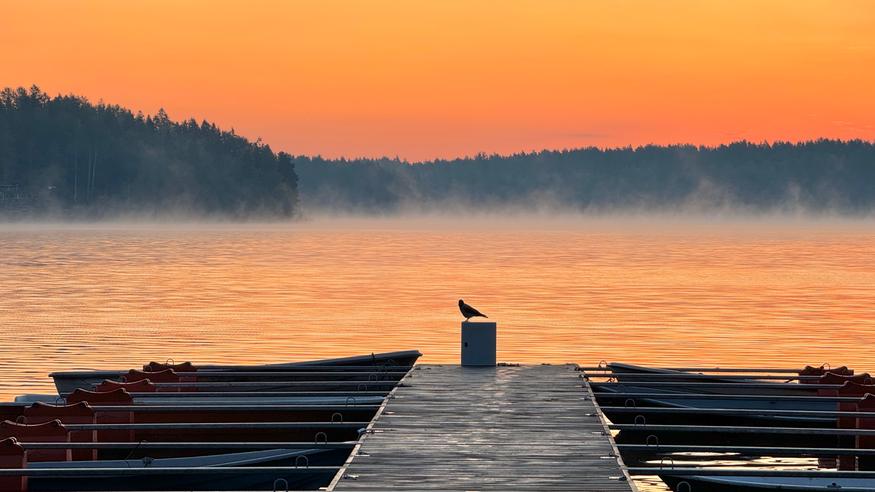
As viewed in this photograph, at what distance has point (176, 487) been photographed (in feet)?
47.7

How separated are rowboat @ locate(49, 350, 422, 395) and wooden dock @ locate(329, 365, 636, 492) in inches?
112

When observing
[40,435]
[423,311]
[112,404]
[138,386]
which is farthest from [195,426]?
[423,311]

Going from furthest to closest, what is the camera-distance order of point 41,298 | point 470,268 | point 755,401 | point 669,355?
Result: point 470,268 → point 41,298 → point 669,355 → point 755,401

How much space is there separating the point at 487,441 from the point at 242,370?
852 centimetres

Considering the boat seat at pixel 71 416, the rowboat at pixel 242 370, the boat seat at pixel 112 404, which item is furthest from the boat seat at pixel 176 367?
the boat seat at pixel 71 416

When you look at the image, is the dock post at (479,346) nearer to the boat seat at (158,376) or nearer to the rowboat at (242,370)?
the rowboat at (242,370)

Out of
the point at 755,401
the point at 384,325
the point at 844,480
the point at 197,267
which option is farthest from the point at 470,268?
the point at 844,480

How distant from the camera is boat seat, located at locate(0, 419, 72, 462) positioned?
50.9ft

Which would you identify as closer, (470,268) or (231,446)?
(231,446)

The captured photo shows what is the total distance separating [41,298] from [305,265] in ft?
119

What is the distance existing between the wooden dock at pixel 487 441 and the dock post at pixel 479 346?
1.43 metres

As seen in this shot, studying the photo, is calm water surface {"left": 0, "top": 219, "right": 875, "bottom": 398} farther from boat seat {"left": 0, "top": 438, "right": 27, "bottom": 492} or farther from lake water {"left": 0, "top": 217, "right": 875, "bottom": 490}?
boat seat {"left": 0, "top": 438, "right": 27, "bottom": 492}

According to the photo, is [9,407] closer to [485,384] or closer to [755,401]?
[485,384]

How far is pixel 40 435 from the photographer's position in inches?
613
